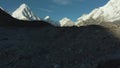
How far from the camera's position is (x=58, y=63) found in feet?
80.7

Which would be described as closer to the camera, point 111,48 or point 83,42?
point 111,48

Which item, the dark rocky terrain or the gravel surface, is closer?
the dark rocky terrain

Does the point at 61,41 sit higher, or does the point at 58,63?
the point at 61,41

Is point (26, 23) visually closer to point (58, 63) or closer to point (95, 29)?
point (95, 29)

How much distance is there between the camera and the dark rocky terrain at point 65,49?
24094 millimetres

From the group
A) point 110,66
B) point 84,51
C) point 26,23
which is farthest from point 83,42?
point 26,23

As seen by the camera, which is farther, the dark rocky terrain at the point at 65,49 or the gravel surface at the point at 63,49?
the gravel surface at the point at 63,49

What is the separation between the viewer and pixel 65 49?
27.7m

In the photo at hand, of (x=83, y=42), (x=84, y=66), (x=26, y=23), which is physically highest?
(x=26, y=23)

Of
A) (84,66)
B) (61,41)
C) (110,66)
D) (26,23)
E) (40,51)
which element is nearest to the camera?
(110,66)

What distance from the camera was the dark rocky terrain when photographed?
79.0 feet

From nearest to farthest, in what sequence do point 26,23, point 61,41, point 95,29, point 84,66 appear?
point 84,66 → point 61,41 → point 95,29 → point 26,23

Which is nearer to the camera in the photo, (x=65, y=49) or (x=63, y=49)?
(x=65, y=49)

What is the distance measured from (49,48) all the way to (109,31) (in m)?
6.85
